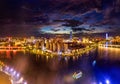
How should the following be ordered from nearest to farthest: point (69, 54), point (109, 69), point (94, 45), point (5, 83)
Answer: point (5, 83), point (109, 69), point (69, 54), point (94, 45)

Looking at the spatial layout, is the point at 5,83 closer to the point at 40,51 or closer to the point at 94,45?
the point at 40,51

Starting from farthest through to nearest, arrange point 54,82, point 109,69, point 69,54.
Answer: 1. point 69,54
2. point 109,69
3. point 54,82

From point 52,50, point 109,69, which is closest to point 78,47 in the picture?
point 52,50

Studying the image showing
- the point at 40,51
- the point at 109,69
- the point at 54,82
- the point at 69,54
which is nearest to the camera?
the point at 54,82

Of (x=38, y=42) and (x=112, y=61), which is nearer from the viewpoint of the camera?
(x=112, y=61)

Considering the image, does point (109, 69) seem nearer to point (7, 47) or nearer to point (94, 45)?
point (94, 45)

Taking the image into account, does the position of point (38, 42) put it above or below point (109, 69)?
above

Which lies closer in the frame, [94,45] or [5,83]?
[5,83]

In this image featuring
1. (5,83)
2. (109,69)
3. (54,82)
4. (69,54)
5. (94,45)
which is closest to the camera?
(5,83)

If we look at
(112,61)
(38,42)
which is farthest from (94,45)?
(112,61)
